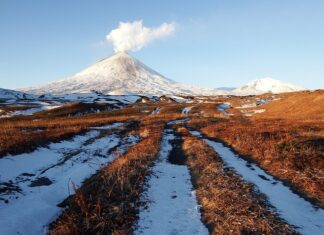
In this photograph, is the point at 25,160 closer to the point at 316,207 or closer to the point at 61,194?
the point at 61,194

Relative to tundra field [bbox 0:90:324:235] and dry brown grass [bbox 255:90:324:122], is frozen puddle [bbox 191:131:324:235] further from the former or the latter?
dry brown grass [bbox 255:90:324:122]

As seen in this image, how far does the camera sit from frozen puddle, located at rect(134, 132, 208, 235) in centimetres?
1129

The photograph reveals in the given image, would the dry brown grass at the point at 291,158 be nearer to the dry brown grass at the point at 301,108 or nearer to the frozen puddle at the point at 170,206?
the frozen puddle at the point at 170,206

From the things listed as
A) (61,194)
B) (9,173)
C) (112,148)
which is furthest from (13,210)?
(112,148)

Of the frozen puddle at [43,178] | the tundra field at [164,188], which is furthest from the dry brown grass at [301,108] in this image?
the frozen puddle at [43,178]

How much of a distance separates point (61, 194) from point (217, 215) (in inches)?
290

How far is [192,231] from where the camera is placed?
1104 cm

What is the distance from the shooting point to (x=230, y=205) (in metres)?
12.7

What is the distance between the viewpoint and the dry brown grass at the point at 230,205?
10836 millimetres

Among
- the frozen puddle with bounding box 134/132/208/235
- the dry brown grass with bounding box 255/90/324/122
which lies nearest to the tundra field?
the frozen puddle with bounding box 134/132/208/235

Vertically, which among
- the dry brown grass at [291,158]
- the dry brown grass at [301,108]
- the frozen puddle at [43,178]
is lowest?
the frozen puddle at [43,178]

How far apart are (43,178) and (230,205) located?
9652 mm

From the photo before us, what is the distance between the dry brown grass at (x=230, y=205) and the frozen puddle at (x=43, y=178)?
5.25 m

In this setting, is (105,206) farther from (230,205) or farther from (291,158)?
(291,158)
